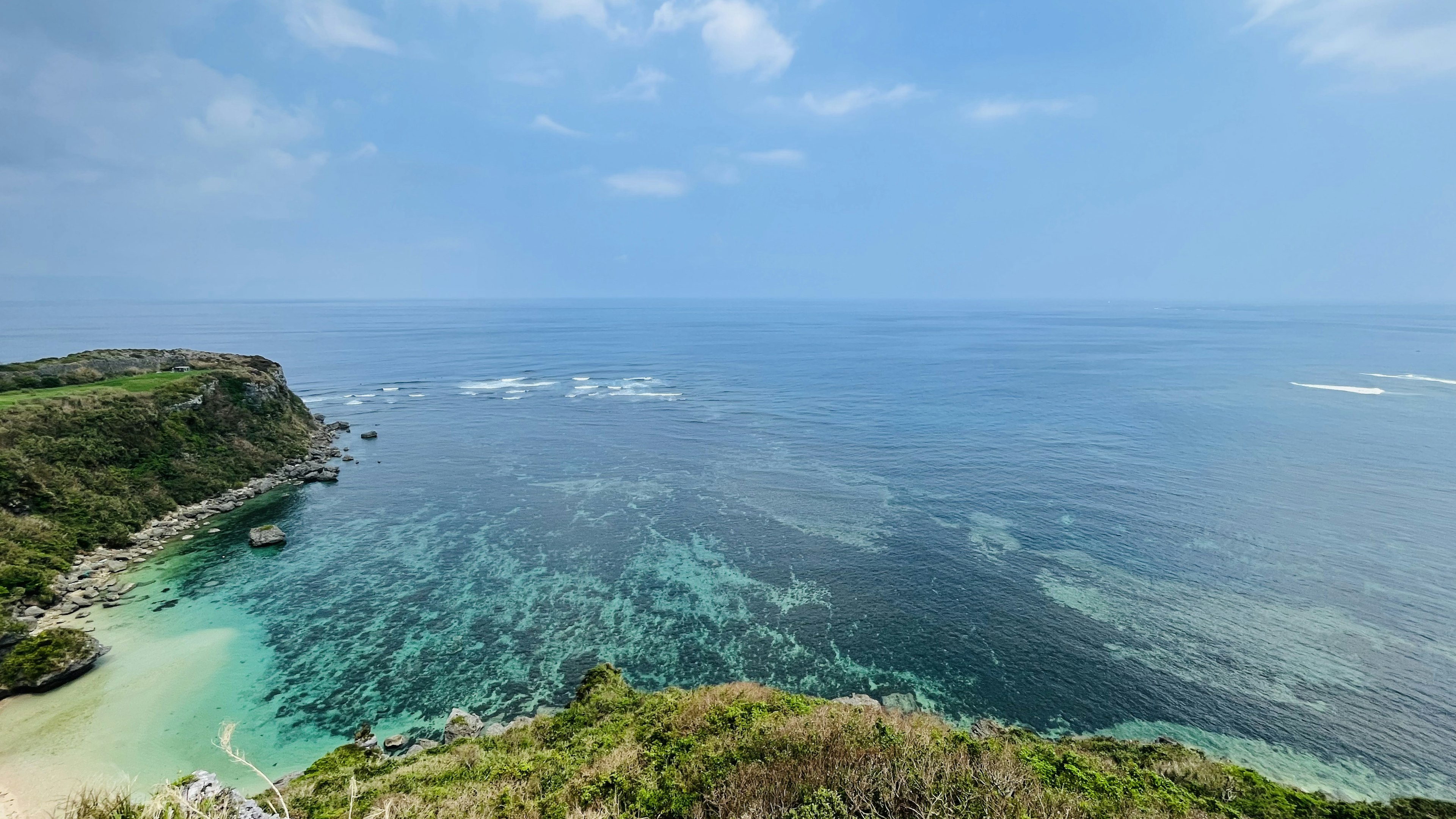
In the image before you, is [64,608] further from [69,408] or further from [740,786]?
[740,786]

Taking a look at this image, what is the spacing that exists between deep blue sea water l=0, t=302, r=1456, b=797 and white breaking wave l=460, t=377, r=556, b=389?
23.7 metres

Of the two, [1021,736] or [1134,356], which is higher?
[1134,356]

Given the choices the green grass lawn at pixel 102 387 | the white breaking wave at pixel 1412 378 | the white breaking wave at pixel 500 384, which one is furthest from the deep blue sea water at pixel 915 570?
the white breaking wave at pixel 1412 378

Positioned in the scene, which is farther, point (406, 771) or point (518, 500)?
point (518, 500)

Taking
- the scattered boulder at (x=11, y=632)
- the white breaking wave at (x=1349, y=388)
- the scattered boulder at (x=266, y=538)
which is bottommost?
the scattered boulder at (x=266, y=538)

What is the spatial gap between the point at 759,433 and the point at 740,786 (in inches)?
2673

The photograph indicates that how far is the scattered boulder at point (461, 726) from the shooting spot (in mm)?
28766

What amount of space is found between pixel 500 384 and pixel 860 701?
110 meters

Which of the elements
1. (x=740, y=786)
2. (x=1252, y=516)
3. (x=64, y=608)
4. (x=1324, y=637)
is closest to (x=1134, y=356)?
(x=1252, y=516)

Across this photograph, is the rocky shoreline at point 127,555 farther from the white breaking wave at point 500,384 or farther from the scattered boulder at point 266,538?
the white breaking wave at point 500,384

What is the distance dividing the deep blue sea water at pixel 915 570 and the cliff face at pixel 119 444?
6.88 metres

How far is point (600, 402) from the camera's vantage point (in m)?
105

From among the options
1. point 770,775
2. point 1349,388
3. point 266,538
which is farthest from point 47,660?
point 1349,388

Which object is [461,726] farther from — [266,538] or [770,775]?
[266,538]
